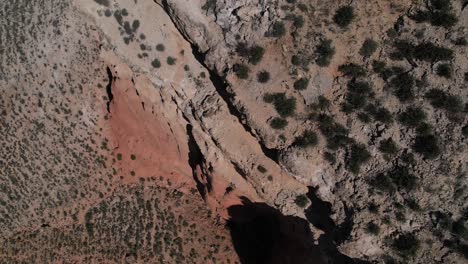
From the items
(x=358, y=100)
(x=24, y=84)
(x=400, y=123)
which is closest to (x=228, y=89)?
(x=358, y=100)

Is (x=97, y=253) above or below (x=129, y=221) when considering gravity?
below

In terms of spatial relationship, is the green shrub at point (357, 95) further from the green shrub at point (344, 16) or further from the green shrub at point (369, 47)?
the green shrub at point (344, 16)

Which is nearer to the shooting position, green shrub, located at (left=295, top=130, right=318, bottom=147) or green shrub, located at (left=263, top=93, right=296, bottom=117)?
green shrub, located at (left=295, top=130, right=318, bottom=147)

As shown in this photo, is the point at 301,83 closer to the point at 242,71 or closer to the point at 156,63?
the point at 242,71

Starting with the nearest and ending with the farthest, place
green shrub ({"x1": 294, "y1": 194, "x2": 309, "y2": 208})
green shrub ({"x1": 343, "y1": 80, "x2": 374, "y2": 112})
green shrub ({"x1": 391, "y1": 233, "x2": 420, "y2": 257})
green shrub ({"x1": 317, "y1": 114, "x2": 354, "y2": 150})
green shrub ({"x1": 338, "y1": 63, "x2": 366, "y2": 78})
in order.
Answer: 1. green shrub ({"x1": 391, "y1": 233, "x2": 420, "y2": 257})
2. green shrub ({"x1": 343, "y1": 80, "x2": 374, "y2": 112})
3. green shrub ({"x1": 338, "y1": 63, "x2": 366, "y2": 78})
4. green shrub ({"x1": 317, "y1": 114, "x2": 354, "y2": 150})
5. green shrub ({"x1": 294, "y1": 194, "x2": 309, "y2": 208})

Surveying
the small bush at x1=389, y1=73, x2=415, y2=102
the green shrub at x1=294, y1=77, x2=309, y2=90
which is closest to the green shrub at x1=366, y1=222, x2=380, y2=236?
the small bush at x1=389, y1=73, x2=415, y2=102

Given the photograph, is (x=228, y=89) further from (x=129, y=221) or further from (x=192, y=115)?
(x=129, y=221)

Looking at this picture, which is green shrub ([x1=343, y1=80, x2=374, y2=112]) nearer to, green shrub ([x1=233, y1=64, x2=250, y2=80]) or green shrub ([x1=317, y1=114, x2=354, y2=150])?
green shrub ([x1=317, y1=114, x2=354, y2=150])

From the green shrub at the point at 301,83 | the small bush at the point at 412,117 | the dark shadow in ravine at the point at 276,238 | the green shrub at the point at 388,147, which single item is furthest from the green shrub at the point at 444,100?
the dark shadow in ravine at the point at 276,238
